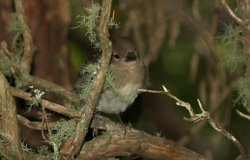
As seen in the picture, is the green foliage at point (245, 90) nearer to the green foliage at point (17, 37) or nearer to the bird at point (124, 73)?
the bird at point (124, 73)

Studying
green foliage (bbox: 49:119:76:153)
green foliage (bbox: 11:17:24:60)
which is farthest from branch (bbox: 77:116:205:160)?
green foliage (bbox: 11:17:24:60)

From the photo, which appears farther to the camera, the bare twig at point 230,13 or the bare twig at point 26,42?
the bare twig at point 26,42

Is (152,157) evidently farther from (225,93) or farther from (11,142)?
(225,93)

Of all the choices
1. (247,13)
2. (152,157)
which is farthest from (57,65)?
(247,13)

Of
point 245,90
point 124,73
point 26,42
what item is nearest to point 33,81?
point 26,42

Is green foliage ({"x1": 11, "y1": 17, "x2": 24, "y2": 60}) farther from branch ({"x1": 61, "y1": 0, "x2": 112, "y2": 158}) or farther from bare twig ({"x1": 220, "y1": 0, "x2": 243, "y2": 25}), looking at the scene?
bare twig ({"x1": 220, "y1": 0, "x2": 243, "y2": 25})

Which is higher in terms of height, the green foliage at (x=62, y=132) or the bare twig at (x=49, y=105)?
the bare twig at (x=49, y=105)

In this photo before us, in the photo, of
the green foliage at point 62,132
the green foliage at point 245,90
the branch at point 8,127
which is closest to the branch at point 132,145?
the green foliage at point 62,132

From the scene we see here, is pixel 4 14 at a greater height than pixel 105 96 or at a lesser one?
greater
